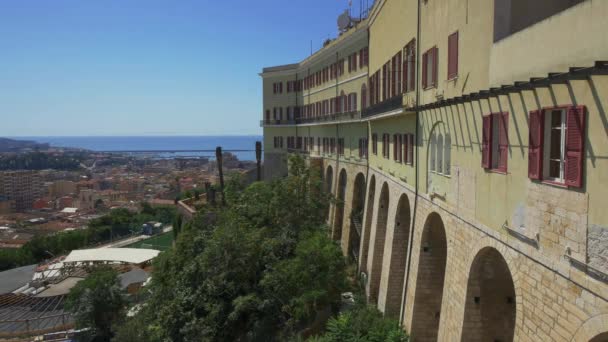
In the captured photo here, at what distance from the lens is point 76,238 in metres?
61.2

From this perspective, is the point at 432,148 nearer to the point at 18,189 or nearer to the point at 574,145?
the point at 574,145

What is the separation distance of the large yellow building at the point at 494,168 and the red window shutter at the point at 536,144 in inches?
0.7

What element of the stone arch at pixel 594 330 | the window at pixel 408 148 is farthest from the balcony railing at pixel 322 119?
the stone arch at pixel 594 330

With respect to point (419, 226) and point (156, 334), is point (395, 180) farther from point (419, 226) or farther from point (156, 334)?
point (156, 334)

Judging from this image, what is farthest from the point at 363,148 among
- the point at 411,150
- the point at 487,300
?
the point at 487,300

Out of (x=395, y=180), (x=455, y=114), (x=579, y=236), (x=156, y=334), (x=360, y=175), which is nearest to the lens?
(x=579, y=236)

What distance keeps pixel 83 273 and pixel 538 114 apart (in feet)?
133

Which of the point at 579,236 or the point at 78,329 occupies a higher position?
the point at 579,236

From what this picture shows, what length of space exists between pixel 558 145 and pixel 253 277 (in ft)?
54.2

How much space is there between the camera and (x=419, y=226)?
14.6m

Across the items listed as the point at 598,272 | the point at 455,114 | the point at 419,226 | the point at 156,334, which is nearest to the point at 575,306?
the point at 598,272

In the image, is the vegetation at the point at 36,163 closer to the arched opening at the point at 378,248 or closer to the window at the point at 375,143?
the window at the point at 375,143

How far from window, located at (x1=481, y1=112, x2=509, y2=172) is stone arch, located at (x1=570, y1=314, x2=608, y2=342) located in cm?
325

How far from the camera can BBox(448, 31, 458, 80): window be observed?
11.4m
